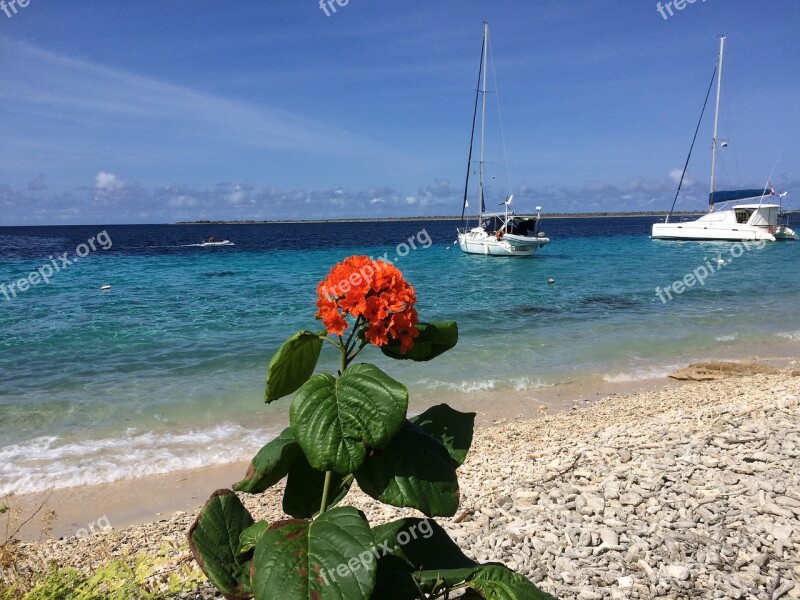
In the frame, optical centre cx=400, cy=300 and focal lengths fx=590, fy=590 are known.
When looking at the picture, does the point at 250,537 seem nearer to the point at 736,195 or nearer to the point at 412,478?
the point at 412,478

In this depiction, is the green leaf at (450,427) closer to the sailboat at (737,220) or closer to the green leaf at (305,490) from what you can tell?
the green leaf at (305,490)

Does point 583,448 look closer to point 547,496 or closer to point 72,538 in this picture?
point 547,496

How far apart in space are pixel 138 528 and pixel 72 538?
52cm

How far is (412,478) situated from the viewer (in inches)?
59.2

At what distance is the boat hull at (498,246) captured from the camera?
37.5 meters

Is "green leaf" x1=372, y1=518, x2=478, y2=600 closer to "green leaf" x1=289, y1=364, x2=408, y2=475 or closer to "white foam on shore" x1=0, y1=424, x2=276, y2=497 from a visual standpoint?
"green leaf" x1=289, y1=364, x2=408, y2=475

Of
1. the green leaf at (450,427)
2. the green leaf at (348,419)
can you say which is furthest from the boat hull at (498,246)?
the green leaf at (348,419)

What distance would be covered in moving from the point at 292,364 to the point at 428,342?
0.38 m

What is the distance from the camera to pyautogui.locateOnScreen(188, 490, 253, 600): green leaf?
173 centimetres

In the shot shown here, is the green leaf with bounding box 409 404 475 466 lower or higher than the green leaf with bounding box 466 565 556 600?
higher

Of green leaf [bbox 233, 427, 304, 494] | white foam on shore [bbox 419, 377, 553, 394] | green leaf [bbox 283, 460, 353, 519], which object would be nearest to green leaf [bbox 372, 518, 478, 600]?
green leaf [bbox 283, 460, 353, 519]

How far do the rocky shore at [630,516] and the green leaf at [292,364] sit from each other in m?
1.73

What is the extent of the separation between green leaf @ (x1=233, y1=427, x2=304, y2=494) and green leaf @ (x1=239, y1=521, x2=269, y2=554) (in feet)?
0.47

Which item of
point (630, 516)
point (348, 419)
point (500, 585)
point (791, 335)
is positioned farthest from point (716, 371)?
point (348, 419)
